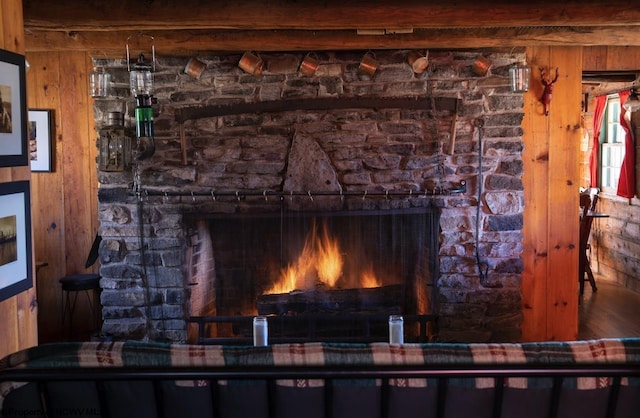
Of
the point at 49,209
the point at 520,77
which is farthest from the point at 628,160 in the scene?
the point at 49,209

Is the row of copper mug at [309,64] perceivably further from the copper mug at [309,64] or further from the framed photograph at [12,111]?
the framed photograph at [12,111]

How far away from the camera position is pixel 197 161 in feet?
15.5

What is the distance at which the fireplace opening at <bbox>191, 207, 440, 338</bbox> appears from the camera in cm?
481

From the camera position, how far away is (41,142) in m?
5.18

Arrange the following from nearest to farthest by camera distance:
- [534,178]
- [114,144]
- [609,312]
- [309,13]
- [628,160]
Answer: [309,13]
[114,144]
[534,178]
[609,312]
[628,160]

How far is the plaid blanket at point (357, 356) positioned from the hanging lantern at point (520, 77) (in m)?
2.93

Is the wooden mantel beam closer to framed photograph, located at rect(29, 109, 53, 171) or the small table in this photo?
framed photograph, located at rect(29, 109, 53, 171)

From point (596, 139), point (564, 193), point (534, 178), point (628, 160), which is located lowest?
point (564, 193)

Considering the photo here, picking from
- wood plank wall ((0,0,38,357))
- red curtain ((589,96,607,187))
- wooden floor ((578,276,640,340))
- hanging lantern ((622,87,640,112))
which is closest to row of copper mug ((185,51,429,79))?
wood plank wall ((0,0,38,357))

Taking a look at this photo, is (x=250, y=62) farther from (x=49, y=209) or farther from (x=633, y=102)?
(x=633, y=102)

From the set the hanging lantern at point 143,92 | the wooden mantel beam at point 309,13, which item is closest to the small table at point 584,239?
the wooden mantel beam at point 309,13

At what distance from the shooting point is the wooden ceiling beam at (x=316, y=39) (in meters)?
4.30

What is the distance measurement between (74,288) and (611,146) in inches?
236

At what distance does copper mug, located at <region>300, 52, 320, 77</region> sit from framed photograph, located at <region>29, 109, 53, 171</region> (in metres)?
2.01
